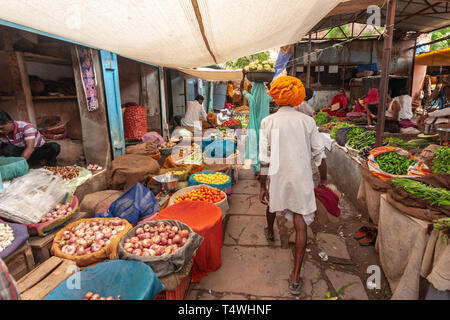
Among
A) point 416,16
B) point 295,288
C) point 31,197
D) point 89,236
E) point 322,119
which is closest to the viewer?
point 89,236

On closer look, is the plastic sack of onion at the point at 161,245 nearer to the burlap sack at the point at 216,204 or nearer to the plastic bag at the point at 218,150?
the burlap sack at the point at 216,204

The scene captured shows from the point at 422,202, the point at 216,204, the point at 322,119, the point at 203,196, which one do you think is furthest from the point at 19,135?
the point at 322,119

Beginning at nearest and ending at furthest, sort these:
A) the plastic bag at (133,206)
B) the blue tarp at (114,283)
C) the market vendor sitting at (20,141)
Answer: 1. the blue tarp at (114,283)
2. the plastic bag at (133,206)
3. the market vendor sitting at (20,141)

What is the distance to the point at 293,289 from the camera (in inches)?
110

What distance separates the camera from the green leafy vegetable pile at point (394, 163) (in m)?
3.34

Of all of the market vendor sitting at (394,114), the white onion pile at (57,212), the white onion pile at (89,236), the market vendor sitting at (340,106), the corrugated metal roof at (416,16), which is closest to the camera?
the white onion pile at (89,236)

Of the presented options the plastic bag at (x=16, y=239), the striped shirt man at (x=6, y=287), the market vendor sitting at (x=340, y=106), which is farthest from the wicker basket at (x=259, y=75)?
the striped shirt man at (x=6, y=287)

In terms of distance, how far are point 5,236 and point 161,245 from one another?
139 centimetres

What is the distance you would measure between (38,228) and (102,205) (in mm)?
1082

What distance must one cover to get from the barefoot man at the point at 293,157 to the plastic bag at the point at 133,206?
170 centimetres

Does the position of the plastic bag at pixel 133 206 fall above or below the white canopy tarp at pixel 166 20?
below

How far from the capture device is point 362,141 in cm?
497

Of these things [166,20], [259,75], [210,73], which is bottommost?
[259,75]

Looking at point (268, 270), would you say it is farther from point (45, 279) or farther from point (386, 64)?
point (386, 64)
